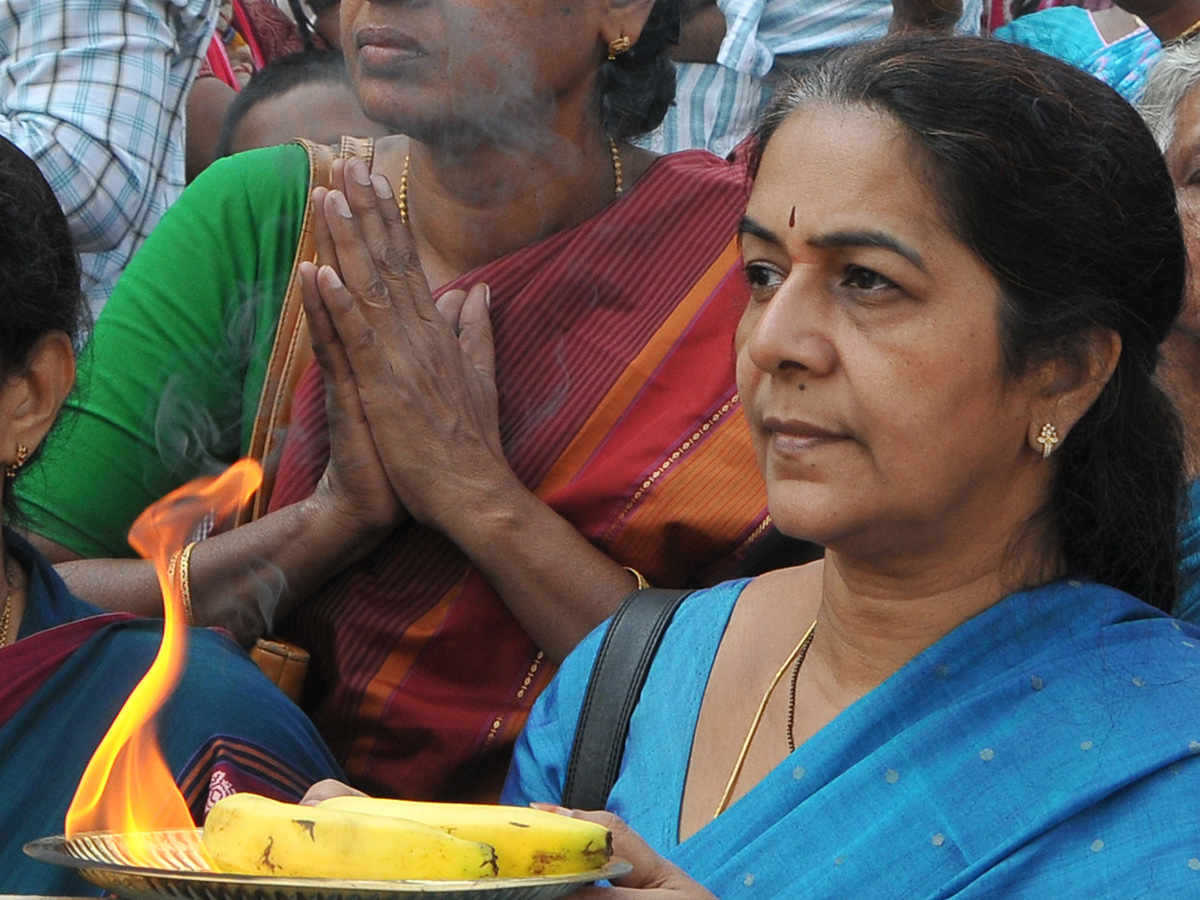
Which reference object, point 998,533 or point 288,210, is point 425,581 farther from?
point 998,533

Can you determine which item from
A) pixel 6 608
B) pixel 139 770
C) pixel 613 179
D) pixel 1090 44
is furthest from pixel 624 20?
pixel 139 770

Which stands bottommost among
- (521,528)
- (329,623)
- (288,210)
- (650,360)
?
(329,623)

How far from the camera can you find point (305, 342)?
2697mm

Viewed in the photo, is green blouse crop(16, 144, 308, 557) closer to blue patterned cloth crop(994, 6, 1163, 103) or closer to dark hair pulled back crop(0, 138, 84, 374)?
dark hair pulled back crop(0, 138, 84, 374)

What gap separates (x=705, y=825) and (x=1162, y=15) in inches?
69.7

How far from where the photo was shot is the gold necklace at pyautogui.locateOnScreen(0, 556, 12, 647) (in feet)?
7.30

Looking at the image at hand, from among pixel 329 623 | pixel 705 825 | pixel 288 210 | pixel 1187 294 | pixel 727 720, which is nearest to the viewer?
pixel 705 825

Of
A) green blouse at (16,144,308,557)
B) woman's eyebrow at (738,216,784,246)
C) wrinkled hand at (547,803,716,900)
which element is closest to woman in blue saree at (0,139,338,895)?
green blouse at (16,144,308,557)

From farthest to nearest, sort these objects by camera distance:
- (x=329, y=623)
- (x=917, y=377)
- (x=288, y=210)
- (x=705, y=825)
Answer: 1. (x=288, y=210)
2. (x=329, y=623)
3. (x=705, y=825)
4. (x=917, y=377)

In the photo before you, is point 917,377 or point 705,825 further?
point 705,825

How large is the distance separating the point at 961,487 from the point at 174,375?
1388mm

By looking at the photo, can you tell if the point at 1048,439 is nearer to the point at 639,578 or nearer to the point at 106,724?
the point at 639,578

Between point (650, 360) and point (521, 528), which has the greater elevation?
point (650, 360)

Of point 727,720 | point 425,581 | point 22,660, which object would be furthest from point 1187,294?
point 22,660
